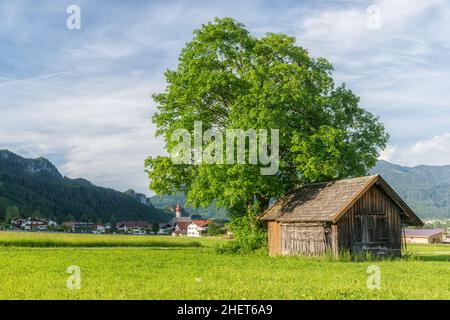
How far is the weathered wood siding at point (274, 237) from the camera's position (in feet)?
129

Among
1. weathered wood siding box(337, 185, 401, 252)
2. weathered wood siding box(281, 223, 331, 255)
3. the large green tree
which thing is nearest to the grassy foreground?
the large green tree

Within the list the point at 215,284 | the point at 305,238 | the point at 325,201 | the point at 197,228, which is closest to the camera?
the point at 215,284

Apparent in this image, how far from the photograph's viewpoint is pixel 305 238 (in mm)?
36938

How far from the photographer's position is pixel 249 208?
4278 cm

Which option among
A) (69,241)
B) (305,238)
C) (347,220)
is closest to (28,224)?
(69,241)

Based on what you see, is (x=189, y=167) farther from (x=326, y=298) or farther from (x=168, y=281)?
(x=326, y=298)

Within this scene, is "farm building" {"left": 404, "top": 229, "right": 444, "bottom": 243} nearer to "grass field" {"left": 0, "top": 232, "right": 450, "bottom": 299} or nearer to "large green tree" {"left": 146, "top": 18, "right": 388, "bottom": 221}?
"large green tree" {"left": 146, "top": 18, "right": 388, "bottom": 221}

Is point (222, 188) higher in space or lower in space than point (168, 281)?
higher

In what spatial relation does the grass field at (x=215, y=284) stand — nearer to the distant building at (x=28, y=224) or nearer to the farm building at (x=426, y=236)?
the farm building at (x=426, y=236)

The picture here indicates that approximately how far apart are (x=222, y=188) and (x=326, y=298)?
23.5 meters

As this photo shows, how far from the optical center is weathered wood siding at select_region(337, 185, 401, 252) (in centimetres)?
3481

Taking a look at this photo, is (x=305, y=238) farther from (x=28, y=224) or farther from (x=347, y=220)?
(x=28, y=224)

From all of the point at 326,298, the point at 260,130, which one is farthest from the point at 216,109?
the point at 326,298

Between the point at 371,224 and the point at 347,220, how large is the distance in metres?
2.05
